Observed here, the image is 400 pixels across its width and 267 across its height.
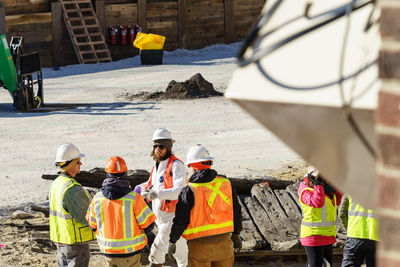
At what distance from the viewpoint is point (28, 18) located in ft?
95.2

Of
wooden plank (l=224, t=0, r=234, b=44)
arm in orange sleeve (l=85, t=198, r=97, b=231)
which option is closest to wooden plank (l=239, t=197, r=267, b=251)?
arm in orange sleeve (l=85, t=198, r=97, b=231)

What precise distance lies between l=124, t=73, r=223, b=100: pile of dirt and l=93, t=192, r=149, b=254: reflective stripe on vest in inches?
638

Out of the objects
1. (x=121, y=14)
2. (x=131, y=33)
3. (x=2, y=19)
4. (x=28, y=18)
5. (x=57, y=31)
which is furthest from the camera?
(x=121, y=14)

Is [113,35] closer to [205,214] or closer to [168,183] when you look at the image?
[168,183]

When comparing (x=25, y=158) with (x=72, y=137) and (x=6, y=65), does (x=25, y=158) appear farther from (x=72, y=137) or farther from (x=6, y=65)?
(x=6, y=65)

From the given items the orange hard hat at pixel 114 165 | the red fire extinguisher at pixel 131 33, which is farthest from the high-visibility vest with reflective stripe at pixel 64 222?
the red fire extinguisher at pixel 131 33

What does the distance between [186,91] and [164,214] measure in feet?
49.3

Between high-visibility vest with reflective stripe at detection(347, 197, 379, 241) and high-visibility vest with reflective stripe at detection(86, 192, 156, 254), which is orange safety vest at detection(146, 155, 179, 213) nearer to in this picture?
high-visibility vest with reflective stripe at detection(86, 192, 156, 254)

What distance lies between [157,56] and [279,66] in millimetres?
27245

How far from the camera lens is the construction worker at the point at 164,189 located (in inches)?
328

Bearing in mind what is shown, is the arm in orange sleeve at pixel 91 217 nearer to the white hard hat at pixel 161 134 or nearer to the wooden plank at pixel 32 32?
the white hard hat at pixel 161 134

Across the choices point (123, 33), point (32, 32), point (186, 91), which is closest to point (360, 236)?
point (186, 91)

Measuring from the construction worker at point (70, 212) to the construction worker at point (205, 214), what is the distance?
2.98 feet

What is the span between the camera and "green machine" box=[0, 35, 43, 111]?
21078 millimetres
